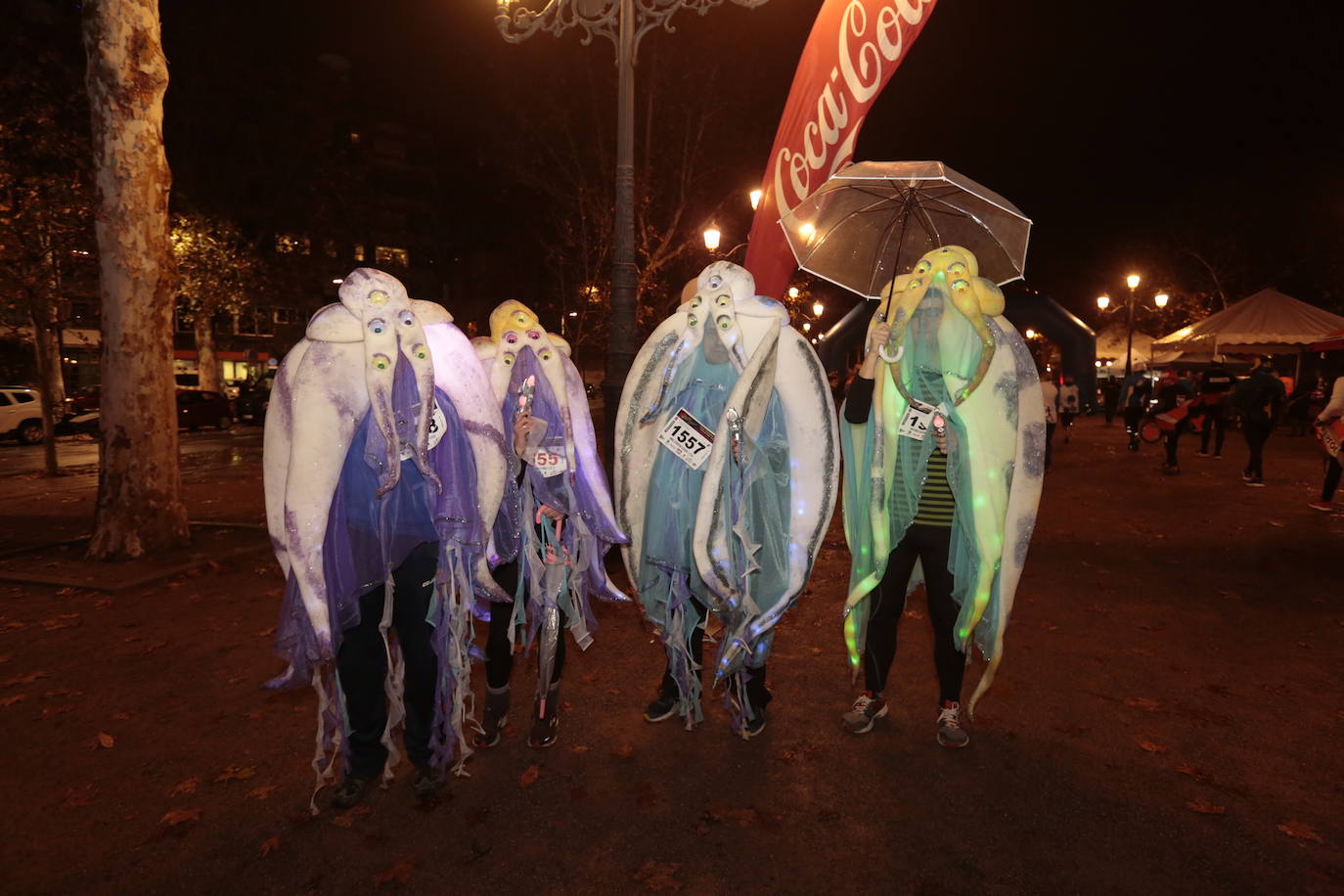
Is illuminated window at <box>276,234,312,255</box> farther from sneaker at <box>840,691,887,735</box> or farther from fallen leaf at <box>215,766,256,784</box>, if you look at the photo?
sneaker at <box>840,691,887,735</box>

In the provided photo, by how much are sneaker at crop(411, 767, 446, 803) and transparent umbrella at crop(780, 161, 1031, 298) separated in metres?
3.00

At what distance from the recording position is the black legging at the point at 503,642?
3.61 meters

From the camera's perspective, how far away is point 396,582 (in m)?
3.16

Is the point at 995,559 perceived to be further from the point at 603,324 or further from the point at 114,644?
the point at 603,324

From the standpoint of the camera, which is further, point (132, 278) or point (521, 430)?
point (132, 278)

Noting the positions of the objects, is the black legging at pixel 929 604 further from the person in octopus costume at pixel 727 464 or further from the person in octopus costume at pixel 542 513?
the person in octopus costume at pixel 542 513

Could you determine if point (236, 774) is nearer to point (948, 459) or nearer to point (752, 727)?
point (752, 727)

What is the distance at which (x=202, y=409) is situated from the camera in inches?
963

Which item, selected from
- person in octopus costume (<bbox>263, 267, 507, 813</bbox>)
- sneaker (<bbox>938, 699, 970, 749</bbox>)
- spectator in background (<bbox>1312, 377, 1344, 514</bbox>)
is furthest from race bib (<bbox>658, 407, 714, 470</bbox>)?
spectator in background (<bbox>1312, 377, 1344, 514</bbox>)

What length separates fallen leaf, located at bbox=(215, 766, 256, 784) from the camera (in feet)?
11.2

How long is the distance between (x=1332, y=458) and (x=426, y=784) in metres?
10.8

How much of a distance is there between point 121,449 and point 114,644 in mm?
2544

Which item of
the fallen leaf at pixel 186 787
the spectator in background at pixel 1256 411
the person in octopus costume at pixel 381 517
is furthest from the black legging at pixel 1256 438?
the fallen leaf at pixel 186 787

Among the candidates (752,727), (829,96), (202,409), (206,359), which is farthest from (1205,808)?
(206,359)
